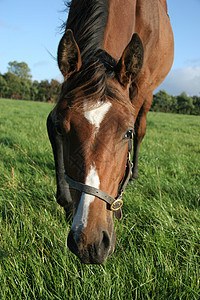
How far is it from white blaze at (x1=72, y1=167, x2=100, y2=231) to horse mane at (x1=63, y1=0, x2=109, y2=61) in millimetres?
1025

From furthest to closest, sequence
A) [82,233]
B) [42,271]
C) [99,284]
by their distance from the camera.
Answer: [42,271] → [99,284] → [82,233]

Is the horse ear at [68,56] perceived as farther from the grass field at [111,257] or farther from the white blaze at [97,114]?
the grass field at [111,257]

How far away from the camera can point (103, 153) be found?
1.52 m

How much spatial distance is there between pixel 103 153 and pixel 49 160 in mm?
2633

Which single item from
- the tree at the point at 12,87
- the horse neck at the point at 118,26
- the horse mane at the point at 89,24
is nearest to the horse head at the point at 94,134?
the horse mane at the point at 89,24

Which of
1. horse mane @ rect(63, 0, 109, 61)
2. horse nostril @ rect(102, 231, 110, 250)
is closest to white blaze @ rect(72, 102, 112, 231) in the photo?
horse nostril @ rect(102, 231, 110, 250)

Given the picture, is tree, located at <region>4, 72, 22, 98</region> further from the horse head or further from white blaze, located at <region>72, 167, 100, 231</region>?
white blaze, located at <region>72, 167, 100, 231</region>

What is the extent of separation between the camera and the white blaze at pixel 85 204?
1347mm

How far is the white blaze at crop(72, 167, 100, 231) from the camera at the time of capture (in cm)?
135

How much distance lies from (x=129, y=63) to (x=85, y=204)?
1151mm

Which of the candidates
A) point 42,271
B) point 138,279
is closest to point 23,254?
point 42,271

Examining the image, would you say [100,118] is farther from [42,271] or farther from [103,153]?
[42,271]

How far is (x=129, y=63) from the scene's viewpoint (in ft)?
5.94

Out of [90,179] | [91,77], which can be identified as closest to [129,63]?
[91,77]
